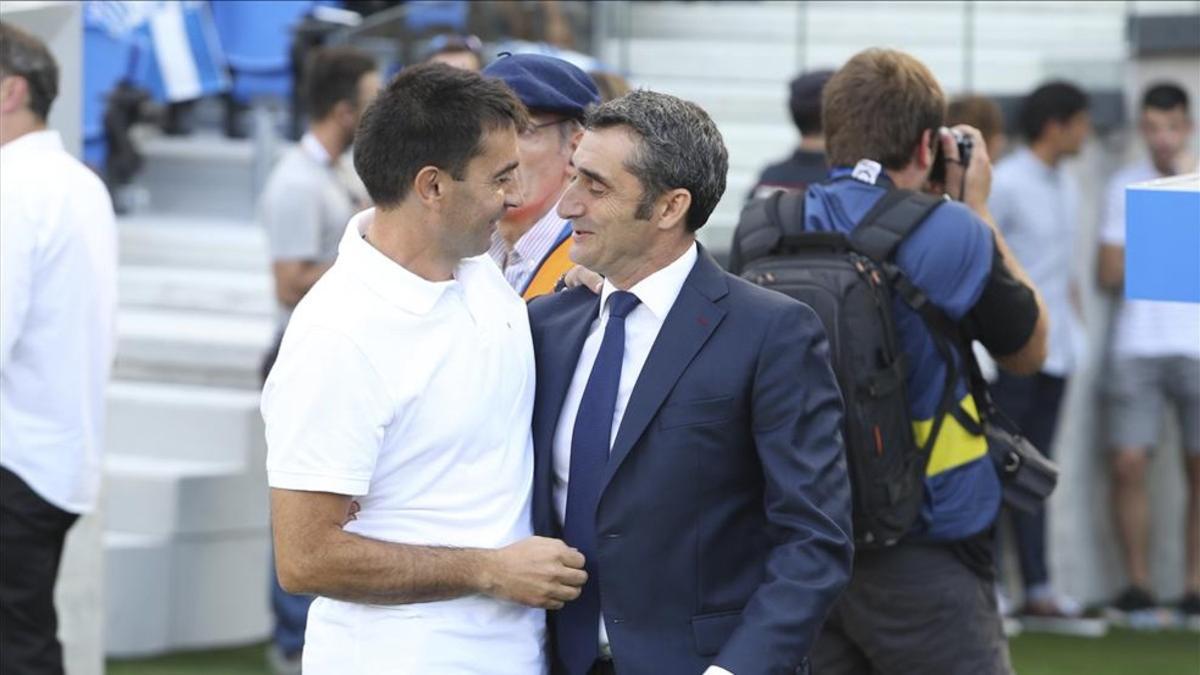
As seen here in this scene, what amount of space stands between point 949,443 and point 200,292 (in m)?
6.10

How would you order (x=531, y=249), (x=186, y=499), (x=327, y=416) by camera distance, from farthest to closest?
(x=186, y=499), (x=531, y=249), (x=327, y=416)

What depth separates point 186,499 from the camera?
314 inches

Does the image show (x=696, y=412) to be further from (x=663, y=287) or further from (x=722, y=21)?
(x=722, y=21)

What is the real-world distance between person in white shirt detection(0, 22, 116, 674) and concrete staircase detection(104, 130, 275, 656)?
2.02 meters

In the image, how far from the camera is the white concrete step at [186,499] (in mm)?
7988

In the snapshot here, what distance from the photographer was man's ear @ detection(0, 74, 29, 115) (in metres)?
5.61

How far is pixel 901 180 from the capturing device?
15.6 feet

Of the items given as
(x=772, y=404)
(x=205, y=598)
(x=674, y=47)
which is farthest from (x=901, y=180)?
(x=674, y=47)

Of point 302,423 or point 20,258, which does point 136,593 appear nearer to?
point 20,258

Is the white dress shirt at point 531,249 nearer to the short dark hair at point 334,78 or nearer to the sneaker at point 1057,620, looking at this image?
the short dark hair at point 334,78

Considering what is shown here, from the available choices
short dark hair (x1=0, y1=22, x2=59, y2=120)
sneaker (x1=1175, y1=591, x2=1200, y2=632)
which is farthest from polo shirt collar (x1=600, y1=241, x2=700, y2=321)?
sneaker (x1=1175, y1=591, x2=1200, y2=632)

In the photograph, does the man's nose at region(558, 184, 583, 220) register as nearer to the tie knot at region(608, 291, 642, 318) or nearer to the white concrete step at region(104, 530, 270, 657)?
the tie knot at region(608, 291, 642, 318)

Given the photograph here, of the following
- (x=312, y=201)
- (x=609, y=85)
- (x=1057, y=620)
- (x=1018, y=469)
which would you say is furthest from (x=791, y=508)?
(x=1057, y=620)

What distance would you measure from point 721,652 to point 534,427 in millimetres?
488
